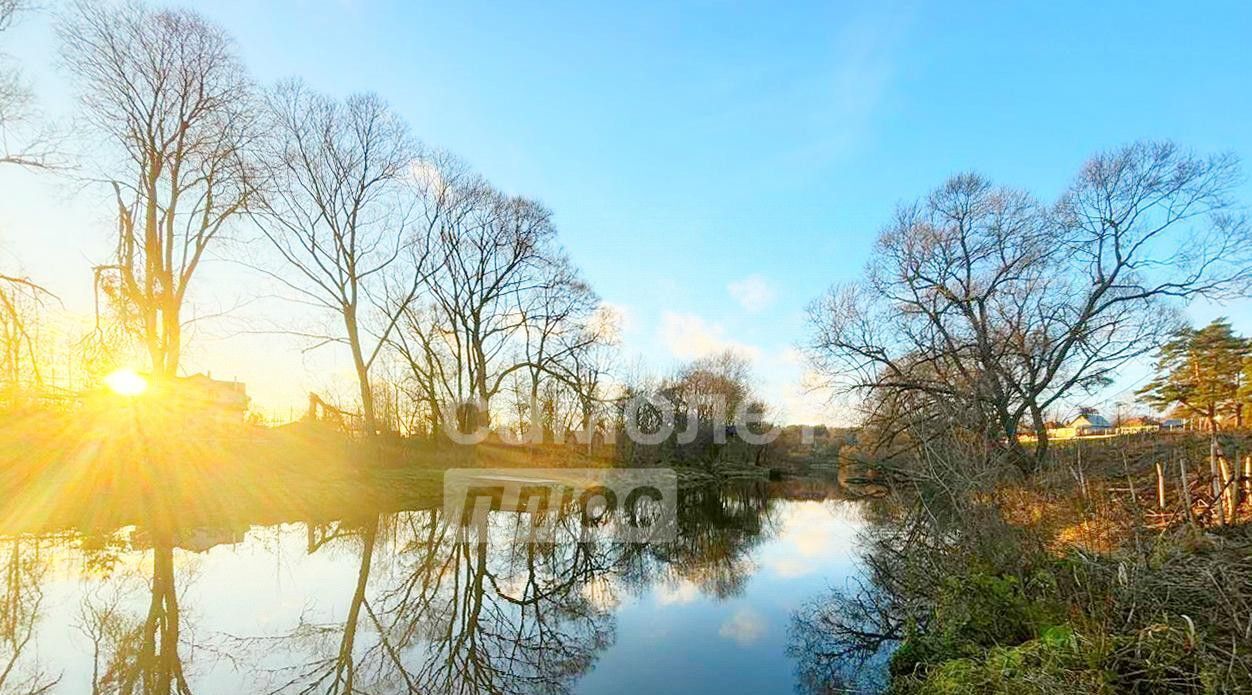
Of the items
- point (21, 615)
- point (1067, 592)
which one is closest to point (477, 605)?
point (21, 615)

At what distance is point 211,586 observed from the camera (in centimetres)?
888

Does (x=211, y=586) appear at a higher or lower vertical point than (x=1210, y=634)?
lower

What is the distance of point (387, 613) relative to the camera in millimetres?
8164

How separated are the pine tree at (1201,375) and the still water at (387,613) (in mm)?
12552

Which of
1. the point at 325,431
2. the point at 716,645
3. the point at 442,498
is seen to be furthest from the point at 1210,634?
the point at 325,431

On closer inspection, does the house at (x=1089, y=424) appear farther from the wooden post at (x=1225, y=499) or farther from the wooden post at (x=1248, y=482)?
the wooden post at (x=1225, y=499)

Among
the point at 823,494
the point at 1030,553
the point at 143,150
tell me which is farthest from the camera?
the point at 823,494

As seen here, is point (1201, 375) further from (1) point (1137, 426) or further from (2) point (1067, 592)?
(2) point (1067, 592)

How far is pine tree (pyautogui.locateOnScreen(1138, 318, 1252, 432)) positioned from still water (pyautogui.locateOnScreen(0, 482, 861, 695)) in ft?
41.2

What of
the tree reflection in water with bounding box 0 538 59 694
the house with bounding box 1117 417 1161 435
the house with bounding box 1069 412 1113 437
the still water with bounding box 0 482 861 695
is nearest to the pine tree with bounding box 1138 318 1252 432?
the house with bounding box 1069 412 1113 437

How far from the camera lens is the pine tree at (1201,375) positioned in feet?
59.1

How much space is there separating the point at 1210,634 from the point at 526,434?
3140cm

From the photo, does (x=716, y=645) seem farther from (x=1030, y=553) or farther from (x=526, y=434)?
(x=526, y=434)

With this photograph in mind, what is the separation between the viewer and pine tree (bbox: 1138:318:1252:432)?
18.0 m
